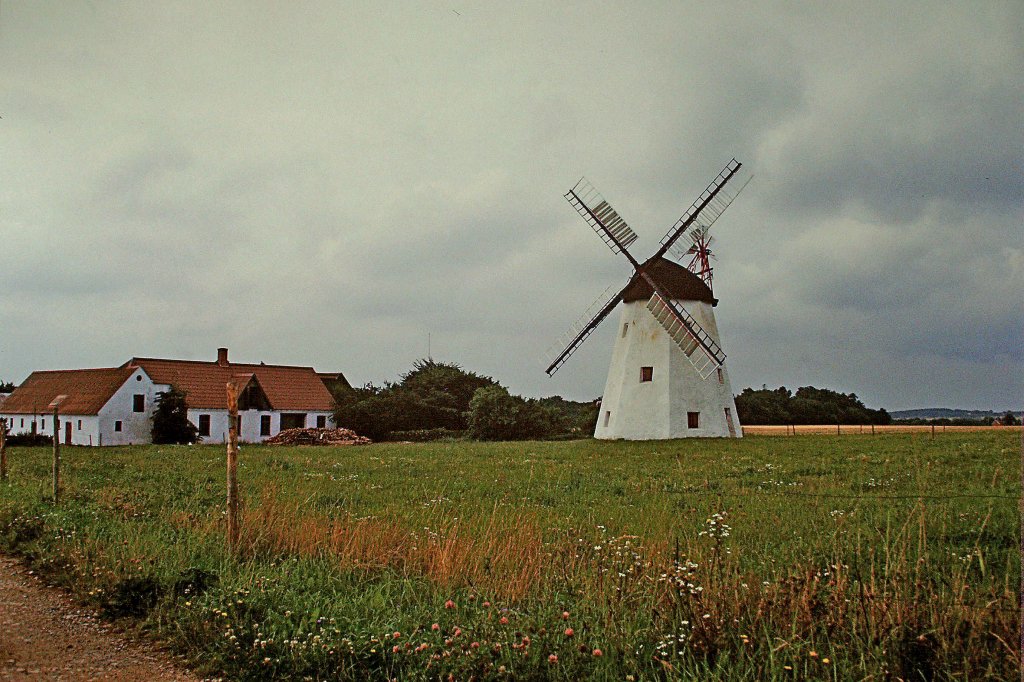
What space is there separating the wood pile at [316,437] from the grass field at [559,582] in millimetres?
22929

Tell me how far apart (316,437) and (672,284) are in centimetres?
1728

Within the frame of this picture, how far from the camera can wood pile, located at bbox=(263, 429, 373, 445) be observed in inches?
1330

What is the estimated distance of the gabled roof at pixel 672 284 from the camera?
27.6m

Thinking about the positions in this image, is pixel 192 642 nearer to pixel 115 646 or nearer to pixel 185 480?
pixel 115 646

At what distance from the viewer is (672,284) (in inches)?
1089

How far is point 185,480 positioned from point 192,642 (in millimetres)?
8953

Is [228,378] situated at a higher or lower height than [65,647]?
higher

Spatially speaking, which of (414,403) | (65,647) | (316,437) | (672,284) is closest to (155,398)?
(316,437)

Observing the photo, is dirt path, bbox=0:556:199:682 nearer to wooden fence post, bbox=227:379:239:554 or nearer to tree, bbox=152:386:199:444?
wooden fence post, bbox=227:379:239:554

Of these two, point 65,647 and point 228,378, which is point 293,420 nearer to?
point 228,378

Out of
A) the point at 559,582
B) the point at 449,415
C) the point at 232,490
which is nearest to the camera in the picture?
the point at 559,582

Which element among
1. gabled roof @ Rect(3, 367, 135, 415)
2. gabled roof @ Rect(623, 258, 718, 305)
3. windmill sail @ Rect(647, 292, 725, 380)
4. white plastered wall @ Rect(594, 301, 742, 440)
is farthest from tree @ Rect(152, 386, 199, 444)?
windmill sail @ Rect(647, 292, 725, 380)

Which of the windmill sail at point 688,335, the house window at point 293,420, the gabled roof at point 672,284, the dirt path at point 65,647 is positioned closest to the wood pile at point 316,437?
the house window at point 293,420

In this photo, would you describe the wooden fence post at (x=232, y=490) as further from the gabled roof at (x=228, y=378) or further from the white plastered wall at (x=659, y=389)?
the gabled roof at (x=228, y=378)
